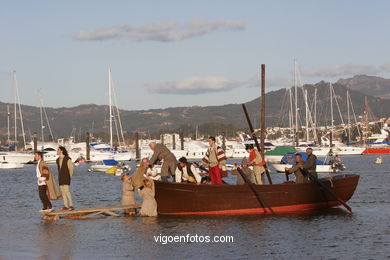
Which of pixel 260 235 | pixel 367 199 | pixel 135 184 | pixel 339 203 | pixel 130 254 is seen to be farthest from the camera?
pixel 367 199

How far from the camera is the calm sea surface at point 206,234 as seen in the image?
62.4 feet

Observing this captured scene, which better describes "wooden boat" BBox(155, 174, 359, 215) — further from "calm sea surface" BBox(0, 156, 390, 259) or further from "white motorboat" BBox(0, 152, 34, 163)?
"white motorboat" BBox(0, 152, 34, 163)

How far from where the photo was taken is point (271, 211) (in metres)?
26.7

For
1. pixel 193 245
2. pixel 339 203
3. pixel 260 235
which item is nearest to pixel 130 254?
pixel 193 245

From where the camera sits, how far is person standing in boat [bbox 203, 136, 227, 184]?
26.4 metres

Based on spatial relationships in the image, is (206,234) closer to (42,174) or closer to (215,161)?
(215,161)

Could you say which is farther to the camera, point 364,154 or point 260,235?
point 364,154

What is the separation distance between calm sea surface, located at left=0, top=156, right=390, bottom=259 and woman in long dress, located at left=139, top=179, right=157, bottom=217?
509 mm

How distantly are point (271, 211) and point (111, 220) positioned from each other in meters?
5.36

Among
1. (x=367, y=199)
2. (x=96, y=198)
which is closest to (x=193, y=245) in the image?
(x=367, y=199)

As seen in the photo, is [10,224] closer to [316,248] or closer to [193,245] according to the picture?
[193,245]

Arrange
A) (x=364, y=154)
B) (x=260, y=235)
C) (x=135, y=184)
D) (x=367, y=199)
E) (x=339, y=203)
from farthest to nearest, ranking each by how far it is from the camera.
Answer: (x=364, y=154), (x=367, y=199), (x=339, y=203), (x=135, y=184), (x=260, y=235)

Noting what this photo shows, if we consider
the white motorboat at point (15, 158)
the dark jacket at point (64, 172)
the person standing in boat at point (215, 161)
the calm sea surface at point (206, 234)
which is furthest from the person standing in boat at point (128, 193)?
the white motorboat at point (15, 158)

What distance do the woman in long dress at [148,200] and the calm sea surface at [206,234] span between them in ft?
1.67
